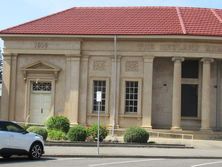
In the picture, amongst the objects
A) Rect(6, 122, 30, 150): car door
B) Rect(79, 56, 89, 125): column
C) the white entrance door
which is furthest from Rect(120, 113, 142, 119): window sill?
Rect(6, 122, 30, 150): car door

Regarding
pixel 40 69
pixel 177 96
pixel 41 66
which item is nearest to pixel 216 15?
pixel 177 96

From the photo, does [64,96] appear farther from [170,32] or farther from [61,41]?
[170,32]

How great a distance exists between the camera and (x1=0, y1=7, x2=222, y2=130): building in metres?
35.1

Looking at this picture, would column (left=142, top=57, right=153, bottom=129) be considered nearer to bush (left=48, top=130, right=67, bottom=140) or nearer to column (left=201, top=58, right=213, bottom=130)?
column (left=201, top=58, right=213, bottom=130)

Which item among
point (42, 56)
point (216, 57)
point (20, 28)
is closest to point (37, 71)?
point (42, 56)

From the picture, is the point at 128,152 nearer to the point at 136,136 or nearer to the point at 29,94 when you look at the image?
the point at 136,136

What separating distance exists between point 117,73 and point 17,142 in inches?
712

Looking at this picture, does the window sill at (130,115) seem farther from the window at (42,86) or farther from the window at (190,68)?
the window at (42,86)

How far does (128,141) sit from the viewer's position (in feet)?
91.7

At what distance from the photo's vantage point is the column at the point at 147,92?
115 ft

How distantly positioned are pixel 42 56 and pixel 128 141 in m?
11.5

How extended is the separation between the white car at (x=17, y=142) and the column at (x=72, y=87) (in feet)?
52.7

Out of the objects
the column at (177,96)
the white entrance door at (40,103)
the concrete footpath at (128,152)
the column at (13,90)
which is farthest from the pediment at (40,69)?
the concrete footpath at (128,152)

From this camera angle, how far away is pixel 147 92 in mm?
35344
